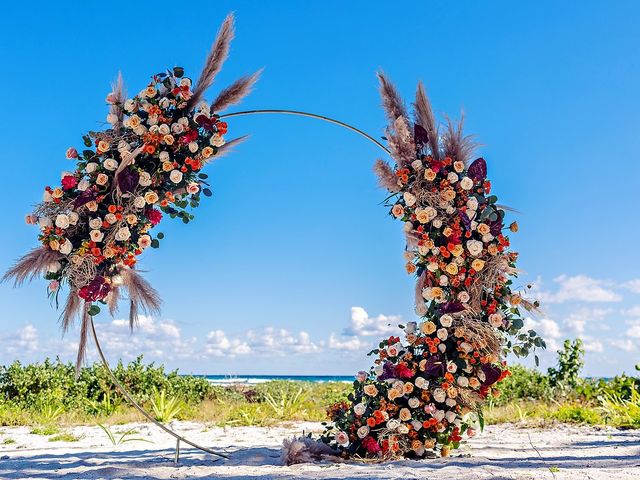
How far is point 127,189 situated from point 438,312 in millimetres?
2585

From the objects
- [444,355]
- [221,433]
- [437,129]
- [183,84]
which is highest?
[183,84]

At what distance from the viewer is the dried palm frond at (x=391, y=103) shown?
5.26m

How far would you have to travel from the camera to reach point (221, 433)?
6.98 meters

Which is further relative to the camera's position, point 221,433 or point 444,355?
point 221,433

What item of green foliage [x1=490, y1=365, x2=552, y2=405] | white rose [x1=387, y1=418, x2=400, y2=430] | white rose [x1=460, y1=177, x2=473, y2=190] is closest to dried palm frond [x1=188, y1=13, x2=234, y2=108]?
white rose [x1=460, y1=177, x2=473, y2=190]

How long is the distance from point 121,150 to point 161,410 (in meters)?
3.76

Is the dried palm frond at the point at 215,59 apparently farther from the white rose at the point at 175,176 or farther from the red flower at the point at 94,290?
the red flower at the point at 94,290

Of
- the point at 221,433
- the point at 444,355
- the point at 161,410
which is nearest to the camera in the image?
the point at 444,355

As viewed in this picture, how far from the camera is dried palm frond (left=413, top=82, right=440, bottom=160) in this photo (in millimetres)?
5238

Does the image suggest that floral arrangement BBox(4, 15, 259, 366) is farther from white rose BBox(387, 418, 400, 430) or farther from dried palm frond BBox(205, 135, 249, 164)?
white rose BBox(387, 418, 400, 430)

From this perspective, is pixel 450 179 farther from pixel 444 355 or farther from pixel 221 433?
pixel 221 433

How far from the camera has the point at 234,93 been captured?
517 cm

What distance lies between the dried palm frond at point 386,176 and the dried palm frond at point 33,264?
2582 millimetres

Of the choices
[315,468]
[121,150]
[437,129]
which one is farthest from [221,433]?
[437,129]
